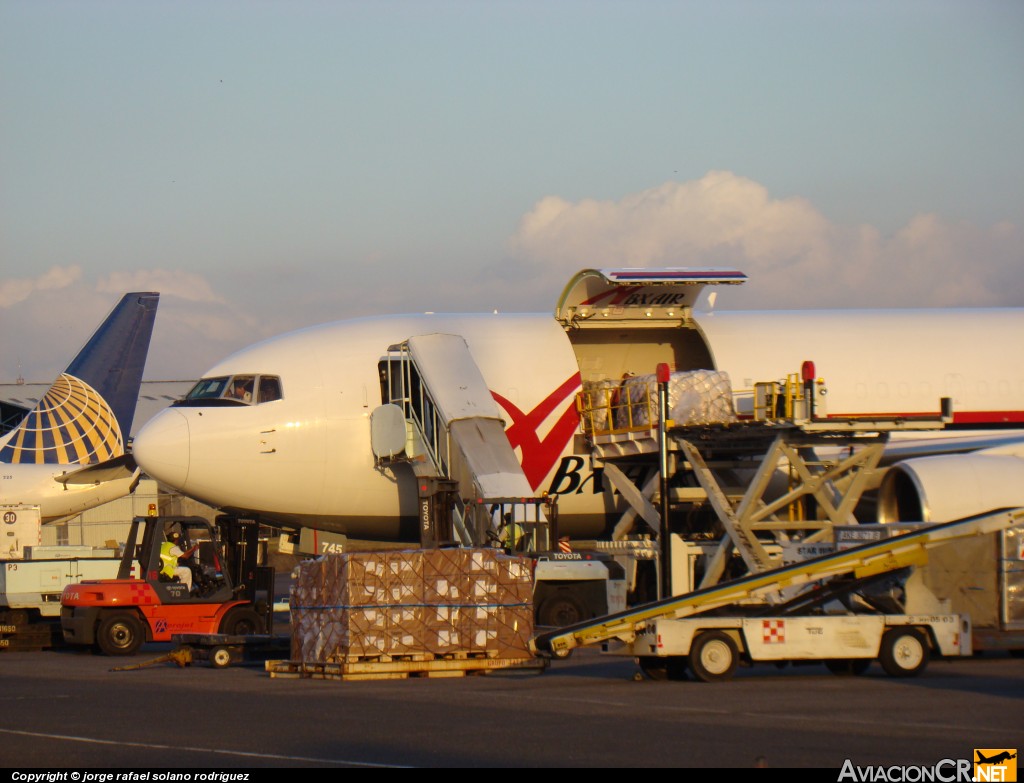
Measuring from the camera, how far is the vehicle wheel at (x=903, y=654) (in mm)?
15070

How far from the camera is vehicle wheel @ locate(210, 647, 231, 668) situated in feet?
62.4

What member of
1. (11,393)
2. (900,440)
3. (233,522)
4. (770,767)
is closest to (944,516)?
(900,440)

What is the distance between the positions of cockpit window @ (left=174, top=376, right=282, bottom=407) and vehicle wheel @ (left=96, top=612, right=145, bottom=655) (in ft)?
13.5

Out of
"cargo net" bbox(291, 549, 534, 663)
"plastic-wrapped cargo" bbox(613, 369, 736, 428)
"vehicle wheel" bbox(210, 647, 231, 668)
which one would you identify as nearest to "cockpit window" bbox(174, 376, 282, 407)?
"vehicle wheel" bbox(210, 647, 231, 668)

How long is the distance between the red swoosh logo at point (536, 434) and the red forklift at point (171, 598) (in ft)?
15.4

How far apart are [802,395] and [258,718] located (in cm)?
1250

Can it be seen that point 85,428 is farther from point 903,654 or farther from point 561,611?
point 903,654

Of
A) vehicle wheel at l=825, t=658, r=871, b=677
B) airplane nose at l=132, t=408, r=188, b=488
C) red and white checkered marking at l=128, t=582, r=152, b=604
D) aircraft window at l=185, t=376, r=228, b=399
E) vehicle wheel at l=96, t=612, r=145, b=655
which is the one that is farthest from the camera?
aircraft window at l=185, t=376, r=228, b=399

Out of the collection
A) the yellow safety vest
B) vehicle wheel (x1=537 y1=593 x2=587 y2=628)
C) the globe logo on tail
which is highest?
the globe logo on tail

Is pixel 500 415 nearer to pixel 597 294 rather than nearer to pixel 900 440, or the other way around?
pixel 597 294

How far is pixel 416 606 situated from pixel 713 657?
3.71 metres

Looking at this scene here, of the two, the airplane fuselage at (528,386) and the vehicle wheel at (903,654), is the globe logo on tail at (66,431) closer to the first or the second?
the airplane fuselage at (528,386)

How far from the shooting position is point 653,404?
2302 cm

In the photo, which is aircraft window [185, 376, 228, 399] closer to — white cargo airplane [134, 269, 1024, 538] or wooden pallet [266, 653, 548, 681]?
white cargo airplane [134, 269, 1024, 538]
